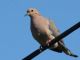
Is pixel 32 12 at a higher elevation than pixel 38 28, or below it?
higher

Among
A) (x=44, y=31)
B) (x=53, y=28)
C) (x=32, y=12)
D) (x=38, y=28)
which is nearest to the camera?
(x=38, y=28)

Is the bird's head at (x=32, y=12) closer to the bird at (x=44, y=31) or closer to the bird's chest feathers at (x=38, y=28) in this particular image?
the bird at (x=44, y=31)

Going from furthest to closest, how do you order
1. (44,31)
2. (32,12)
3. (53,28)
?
1. (32,12)
2. (53,28)
3. (44,31)

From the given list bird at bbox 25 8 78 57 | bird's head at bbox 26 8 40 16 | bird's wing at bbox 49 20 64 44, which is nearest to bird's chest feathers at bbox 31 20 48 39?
bird at bbox 25 8 78 57

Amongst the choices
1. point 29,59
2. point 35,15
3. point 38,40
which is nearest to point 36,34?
point 38,40

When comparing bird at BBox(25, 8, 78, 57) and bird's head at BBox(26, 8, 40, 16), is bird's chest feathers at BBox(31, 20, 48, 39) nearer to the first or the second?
bird at BBox(25, 8, 78, 57)

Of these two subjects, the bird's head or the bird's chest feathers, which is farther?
the bird's head

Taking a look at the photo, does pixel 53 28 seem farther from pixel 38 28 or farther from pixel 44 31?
pixel 38 28

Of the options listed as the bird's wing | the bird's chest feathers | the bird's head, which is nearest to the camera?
the bird's chest feathers

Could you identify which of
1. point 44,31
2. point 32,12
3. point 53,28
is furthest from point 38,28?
point 32,12

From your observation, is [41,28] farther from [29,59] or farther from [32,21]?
[29,59]

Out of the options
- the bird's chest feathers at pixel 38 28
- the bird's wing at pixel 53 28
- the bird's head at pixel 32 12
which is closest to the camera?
the bird's chest feathers at pixel 38 28

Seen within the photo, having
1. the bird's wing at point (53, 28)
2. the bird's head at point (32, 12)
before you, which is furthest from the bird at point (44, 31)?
the bird's head at point (32, 12)

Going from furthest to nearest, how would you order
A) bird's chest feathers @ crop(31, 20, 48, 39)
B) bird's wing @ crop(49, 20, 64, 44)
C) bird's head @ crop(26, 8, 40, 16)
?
bird's head @ crop(26, 8, 40, 16) → bird's wing @ crop(49, 20, 64, 44) → bird's chest feathers @ crop(31, 20, 48, 39)
